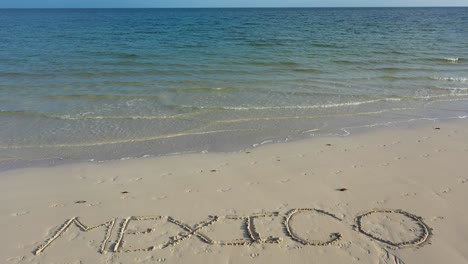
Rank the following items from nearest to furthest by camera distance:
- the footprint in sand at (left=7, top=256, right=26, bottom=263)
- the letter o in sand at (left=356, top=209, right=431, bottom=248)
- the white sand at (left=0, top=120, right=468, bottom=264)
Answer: the footprint in sand at (left=7, top=256, right=26, bottom=263), the white sand at (left=0, top=120, right=468, bottom=264), the letter o in sand at (left=356, top=209, right=431, bottom=248)

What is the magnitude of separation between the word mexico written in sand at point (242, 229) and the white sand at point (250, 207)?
0.06 feet

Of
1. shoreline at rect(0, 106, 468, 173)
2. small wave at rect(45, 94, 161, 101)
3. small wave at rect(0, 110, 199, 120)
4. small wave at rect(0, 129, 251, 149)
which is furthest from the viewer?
small wave at rect(45, 94, 161, 101)

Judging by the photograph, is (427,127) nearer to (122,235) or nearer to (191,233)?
(191,233)

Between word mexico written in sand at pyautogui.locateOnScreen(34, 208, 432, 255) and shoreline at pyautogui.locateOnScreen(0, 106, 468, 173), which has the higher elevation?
word mexico written in sand at pyautogui.locateOnScreen(34, 208, 432, 255)

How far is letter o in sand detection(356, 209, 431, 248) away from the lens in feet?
15.7

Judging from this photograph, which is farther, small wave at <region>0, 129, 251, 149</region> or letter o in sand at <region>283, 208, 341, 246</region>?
small wave at <region>0, 129, 251, 149</region>

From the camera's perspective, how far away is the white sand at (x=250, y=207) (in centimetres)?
465

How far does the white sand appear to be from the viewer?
4652 mm

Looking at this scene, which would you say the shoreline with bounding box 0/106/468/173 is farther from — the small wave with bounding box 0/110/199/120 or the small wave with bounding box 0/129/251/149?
the small wave with bounding box 0/110/199/120

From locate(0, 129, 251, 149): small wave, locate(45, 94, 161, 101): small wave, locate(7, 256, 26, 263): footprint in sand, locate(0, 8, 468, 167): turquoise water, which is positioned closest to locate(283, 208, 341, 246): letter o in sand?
locate(0, 8, 468, 167): turquoise water

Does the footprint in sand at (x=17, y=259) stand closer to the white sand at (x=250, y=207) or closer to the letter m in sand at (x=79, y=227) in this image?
the white sand at (x=250, y=207)

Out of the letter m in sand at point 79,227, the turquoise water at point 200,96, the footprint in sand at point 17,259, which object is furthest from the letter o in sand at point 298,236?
the footprint in sand at point 17,259

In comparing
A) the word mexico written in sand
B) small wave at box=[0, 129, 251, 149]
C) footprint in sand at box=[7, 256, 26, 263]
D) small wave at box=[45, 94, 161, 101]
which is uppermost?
the word mexico written in sand

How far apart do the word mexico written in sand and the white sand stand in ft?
0.06
